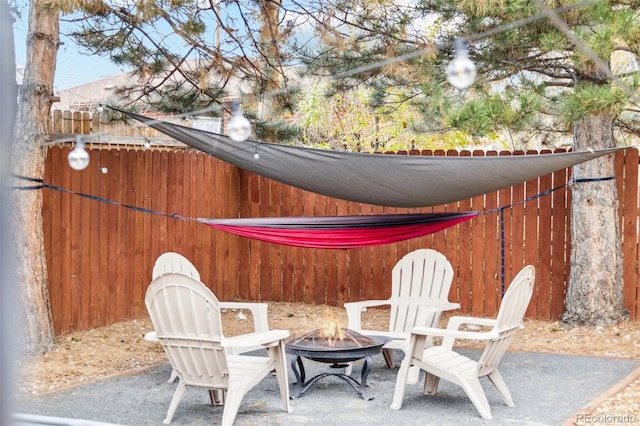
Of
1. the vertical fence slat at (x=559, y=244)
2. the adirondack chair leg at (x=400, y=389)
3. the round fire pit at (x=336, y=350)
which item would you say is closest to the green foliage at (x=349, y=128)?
the vertical fence slat at (x=559, y=244)

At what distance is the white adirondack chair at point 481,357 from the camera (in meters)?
3.46

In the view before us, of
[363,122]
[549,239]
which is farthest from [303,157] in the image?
[363,122]

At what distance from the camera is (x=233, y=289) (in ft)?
23.2

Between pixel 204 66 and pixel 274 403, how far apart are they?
9.81ft

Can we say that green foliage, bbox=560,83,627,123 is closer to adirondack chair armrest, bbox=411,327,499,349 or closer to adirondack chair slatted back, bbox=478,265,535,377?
adirondack chair slatted back, bbox=478,265,535,377

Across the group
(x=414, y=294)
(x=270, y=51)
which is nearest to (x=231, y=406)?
(x=414, y=294)

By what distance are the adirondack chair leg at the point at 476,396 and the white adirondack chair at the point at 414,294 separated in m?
1.06

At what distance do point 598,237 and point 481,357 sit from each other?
2.52m

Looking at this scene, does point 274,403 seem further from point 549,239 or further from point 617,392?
point 549,239

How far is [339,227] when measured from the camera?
4.71 meters

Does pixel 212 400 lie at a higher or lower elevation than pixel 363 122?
lower

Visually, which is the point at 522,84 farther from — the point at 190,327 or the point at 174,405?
the point at 174,405

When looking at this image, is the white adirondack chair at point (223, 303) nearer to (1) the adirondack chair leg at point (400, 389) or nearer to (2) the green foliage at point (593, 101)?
(1) the adirondack chair leg at point (400, 389)

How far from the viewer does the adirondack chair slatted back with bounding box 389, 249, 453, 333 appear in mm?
4707
